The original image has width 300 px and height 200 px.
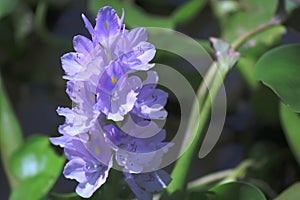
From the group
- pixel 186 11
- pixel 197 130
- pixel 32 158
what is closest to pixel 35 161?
pixel 32 158

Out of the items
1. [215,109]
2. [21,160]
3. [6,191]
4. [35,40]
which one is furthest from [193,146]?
[35,40]

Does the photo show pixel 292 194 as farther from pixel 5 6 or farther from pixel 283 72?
pixel 5 6

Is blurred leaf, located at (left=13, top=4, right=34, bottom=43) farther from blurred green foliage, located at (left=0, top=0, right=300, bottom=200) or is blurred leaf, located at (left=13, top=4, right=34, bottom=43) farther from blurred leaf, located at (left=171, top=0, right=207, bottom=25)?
blurred leaf, located at (left=171, top=0, right=207, bottom=25)

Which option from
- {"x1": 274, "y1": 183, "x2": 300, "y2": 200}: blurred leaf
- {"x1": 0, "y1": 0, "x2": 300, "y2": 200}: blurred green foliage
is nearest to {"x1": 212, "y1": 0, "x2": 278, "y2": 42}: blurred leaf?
{"x1": 0, "y1": 0, "x2": 300, "y2": 200}: blurred green foliage

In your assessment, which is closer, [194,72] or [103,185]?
[103,185]

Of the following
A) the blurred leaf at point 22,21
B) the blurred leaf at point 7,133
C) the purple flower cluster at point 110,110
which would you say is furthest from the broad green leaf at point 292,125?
the blurred leaf at point 22,21

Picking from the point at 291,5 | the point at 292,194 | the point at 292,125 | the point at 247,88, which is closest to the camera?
the point at 292,194

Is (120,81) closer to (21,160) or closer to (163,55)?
(21,160)
